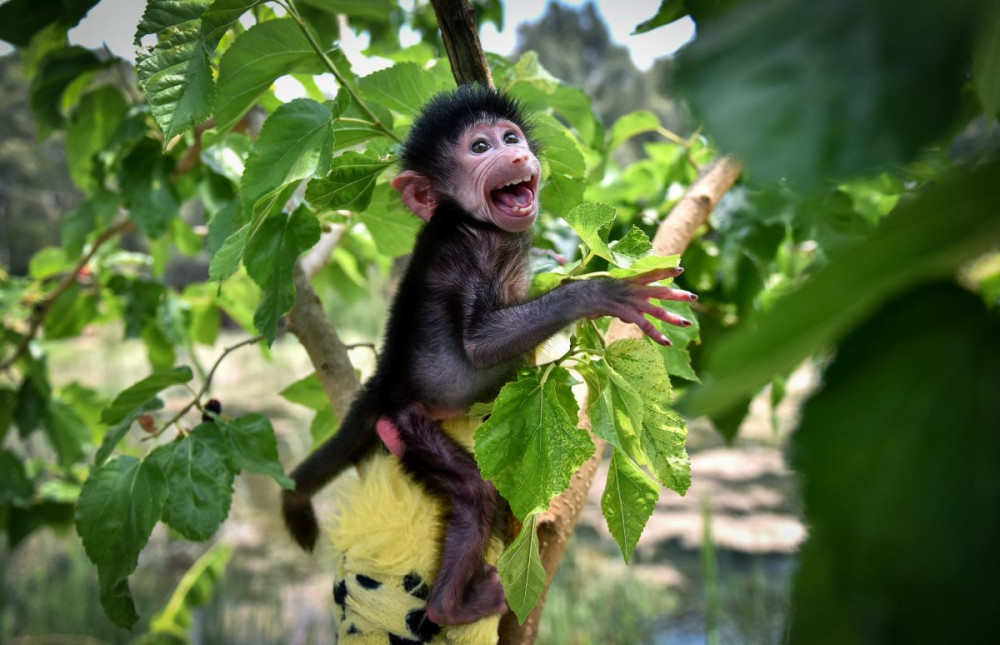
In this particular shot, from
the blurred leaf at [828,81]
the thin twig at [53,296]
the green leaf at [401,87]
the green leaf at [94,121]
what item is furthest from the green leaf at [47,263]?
the blurred leaf at [828,81]

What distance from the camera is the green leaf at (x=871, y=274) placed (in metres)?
0.25

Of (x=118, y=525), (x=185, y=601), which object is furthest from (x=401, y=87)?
(x=185, y=601)

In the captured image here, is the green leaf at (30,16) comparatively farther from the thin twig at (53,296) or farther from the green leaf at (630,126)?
the green leaf at (630,126)

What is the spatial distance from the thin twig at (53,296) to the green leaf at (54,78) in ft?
0.80

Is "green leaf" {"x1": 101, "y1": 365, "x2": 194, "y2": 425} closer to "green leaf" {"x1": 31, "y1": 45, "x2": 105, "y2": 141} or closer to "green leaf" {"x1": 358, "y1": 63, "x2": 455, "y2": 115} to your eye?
"green leaf" {"x1": 358, "y1": 63, "x2": 455, "y2": 115}

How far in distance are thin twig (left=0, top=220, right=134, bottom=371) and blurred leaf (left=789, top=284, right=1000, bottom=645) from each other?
1677 millimetres

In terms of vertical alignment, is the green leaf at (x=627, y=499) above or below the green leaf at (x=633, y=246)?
below

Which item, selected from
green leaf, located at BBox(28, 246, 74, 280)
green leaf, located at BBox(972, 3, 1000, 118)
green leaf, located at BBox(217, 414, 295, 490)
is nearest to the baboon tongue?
green leaf, located at BBox(217, 414, 295, 490)

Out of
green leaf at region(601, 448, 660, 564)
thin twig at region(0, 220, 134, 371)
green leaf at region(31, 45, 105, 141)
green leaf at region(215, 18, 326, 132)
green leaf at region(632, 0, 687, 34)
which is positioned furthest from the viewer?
thin twig at region(0, 220, 134, 371)

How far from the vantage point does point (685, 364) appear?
0.87 metres

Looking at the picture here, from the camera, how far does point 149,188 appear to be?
1.41 meters

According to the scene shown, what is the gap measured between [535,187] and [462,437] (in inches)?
16.0

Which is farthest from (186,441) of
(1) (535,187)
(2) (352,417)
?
(1) (535,187)

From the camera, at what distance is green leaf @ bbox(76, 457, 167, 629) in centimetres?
91
